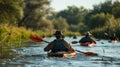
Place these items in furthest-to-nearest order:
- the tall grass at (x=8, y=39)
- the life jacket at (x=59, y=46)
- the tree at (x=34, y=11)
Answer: the tree at (x=34, y=11) → the tall grass at (x=8, y=39) → the life jacket at (x=59, y=46)

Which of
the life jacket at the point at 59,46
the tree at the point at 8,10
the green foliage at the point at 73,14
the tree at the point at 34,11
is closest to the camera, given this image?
the life jacket at the point at 59,46

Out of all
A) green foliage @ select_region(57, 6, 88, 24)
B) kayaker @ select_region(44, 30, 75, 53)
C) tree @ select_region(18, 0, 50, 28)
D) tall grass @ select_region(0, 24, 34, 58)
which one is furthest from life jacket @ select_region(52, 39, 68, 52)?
green foliage @ select_region(57, 6, 88, 24)

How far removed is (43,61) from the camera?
87.8 feet

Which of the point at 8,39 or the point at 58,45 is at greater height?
the point at 8,39

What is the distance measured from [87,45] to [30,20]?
5172 cm

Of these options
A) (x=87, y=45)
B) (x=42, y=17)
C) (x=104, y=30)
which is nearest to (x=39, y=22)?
(x=42, y=17)

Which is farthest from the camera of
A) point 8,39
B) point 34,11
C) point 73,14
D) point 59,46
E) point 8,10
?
point 73,14

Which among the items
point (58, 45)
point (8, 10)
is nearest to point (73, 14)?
point (8, 10)

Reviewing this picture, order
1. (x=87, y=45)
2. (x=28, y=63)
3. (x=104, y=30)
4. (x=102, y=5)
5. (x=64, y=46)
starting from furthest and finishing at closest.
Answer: (x=102, y=5) < (x=104, y=30) < (x=87, y=45) < (x=64, y=46) < (x=28, y=63)

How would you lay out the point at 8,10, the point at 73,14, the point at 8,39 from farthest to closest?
the point at 73,14 → the point at 8,10 → the point at 8,39

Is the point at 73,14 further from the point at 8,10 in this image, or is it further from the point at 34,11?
the point at 8,10

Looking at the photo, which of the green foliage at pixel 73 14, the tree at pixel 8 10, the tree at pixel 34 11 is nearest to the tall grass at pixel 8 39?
the tree at pixel 8 10

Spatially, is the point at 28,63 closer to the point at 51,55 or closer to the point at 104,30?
the point at 51,55

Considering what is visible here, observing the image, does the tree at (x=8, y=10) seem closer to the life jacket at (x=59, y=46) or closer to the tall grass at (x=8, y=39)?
the tall grass at (x=8, y=39)
